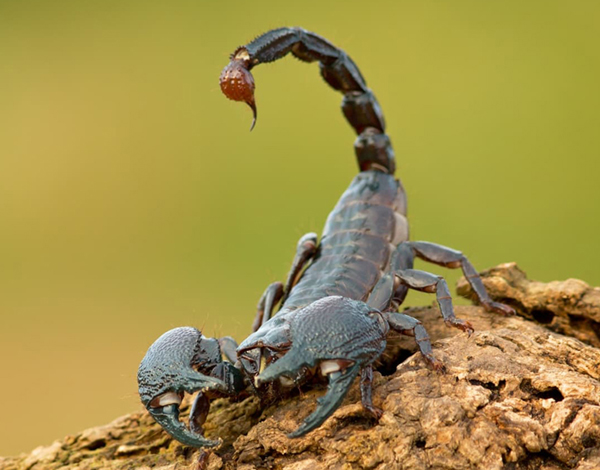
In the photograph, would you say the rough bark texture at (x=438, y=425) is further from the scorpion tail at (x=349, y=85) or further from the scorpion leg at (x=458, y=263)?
the scorpion tail at (x=349, y=85)

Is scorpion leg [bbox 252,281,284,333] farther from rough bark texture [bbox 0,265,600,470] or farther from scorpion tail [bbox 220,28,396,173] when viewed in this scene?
scorpion tail [bbox 220,28,396,173]

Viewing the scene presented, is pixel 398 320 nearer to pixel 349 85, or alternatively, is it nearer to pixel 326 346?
pixel 326 346

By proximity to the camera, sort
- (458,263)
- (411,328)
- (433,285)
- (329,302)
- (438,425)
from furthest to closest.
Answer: (458,263) < (433,285) < (411,328) < (329,302) < (438,425)

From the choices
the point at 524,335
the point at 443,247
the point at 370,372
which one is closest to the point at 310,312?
the point at 370,372

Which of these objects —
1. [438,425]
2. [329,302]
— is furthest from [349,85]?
[438,425]

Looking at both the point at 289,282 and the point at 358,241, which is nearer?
the point at 358,241

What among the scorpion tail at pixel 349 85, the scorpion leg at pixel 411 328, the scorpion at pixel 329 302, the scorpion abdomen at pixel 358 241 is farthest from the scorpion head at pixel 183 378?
the scorpion tail at pixel 349 85
